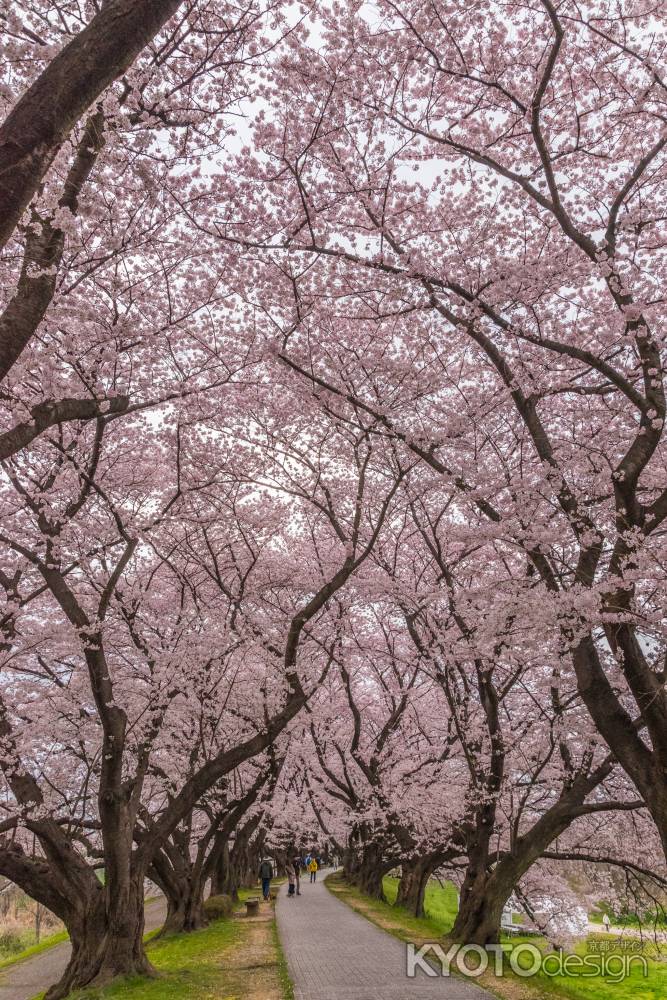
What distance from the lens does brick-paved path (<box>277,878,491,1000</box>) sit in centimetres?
970

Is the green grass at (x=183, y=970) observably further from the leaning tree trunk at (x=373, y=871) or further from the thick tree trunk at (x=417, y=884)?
the leaning tree trunk at (x=373, y=871)

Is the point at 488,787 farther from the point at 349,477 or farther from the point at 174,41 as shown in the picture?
the point at 174,41

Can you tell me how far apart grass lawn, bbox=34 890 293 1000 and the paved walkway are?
366 cm

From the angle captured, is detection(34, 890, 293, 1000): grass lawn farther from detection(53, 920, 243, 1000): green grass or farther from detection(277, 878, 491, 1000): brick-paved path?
detection(277, 878, 491, 1000): brick-paved path

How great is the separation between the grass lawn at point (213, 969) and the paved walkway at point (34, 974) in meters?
3.66

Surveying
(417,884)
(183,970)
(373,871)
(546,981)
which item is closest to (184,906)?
(183,970)

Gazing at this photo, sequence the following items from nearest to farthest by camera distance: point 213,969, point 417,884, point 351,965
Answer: point 213,969, point 351,965, point 417,884

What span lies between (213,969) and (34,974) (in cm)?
Answer: 1110

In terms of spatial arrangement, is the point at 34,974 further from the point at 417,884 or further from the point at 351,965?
the point at 351,965

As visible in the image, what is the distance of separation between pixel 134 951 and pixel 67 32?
38.6ft

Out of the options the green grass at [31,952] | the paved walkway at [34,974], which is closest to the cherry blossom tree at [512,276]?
the paved walkway at [34,974]

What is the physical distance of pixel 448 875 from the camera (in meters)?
30.0

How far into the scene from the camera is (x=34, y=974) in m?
19.1

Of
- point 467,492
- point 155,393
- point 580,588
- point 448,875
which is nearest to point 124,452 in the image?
point 155,393
